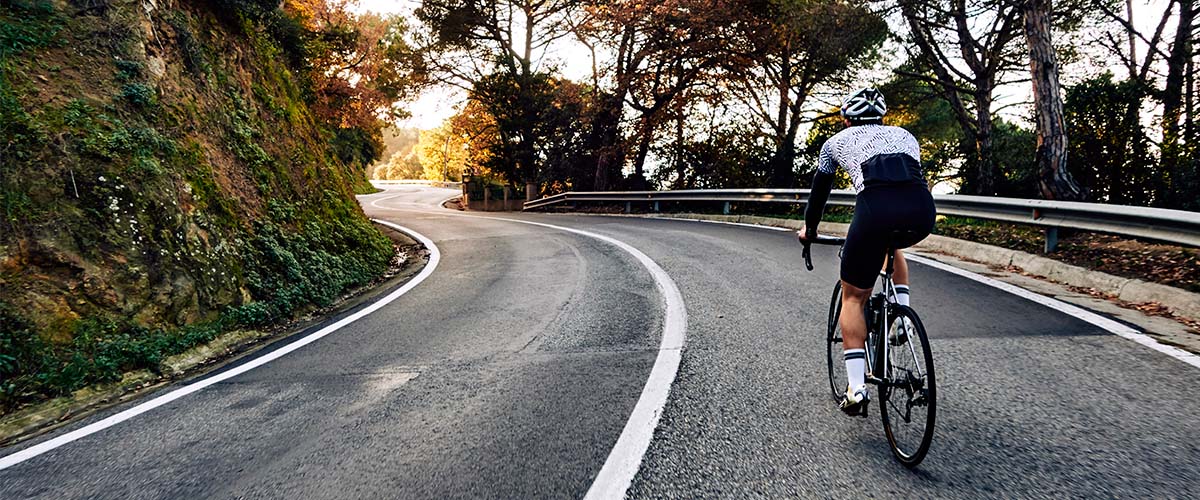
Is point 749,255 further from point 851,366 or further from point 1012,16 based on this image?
point 1012,16

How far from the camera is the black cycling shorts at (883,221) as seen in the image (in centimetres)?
294

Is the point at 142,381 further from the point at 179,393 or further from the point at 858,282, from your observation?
the point at 858,282

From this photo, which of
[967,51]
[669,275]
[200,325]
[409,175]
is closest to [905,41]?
[967,51]

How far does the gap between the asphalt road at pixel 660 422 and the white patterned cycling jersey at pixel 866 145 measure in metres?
1.41

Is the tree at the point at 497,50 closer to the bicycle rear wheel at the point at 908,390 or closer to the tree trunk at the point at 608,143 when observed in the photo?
the tree trunk at the point at 608,143

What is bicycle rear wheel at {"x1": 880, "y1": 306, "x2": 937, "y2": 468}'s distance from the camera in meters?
2.64

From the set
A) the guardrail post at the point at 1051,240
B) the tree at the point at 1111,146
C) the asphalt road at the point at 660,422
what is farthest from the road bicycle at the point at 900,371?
the tree at the point at 1111,146

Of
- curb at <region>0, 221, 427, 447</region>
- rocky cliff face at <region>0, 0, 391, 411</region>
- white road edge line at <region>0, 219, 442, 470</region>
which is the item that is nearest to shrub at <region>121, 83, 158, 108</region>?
rocky cliff face at <region>0, 0, 391, 411</region>

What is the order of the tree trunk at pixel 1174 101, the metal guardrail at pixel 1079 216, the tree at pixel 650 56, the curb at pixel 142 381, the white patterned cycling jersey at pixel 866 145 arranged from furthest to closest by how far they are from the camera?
the tree at pixel 650 56, the tree trunk at pixel 1174 101, the metal guardrail at pixel 1079 216, the curb at pixel 142 381, the white patterned cycling jersey at pixel 866 145

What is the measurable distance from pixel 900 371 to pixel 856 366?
25 centimetres

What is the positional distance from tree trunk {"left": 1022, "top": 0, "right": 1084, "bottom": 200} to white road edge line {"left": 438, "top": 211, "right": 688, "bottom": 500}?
24.8 ft

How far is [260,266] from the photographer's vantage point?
7035mm

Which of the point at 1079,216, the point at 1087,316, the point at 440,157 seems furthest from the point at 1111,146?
the point at 440,157

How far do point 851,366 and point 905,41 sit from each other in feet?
59.0
